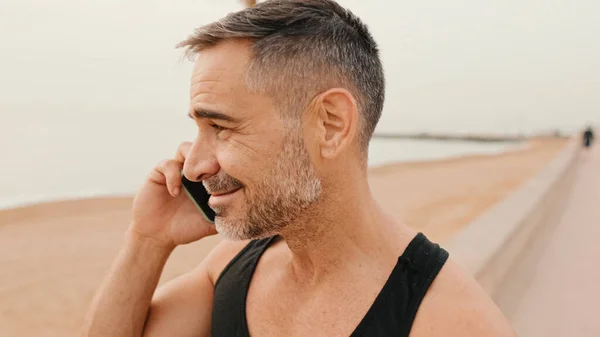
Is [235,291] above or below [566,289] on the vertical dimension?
below

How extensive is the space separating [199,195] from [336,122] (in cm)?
56

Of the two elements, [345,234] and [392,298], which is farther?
[345,234]

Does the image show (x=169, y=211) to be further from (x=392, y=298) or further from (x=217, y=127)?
(x=392, y=298)

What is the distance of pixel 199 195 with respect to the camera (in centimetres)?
172

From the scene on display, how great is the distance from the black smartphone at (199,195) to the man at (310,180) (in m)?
0.23

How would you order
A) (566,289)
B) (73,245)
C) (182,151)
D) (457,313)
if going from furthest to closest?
(73,245), (566,289), (182,151), (457,313)

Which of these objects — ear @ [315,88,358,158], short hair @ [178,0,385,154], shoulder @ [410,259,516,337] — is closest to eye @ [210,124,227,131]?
short hair @ [178,0,385,154]

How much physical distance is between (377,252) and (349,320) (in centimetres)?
21

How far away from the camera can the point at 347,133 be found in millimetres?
1438

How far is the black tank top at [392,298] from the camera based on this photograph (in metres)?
1.28

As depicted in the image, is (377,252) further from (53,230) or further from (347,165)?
(53,230)

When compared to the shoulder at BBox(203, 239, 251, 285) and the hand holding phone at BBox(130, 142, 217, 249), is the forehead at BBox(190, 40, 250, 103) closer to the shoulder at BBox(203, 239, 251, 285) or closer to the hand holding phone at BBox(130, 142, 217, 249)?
the hand holding phone at BBox(130, 142, 217, 249)

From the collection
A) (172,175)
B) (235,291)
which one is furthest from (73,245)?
(235,291)

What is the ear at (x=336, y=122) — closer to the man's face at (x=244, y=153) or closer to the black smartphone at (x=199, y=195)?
the man's face at (x=244, y=153)
